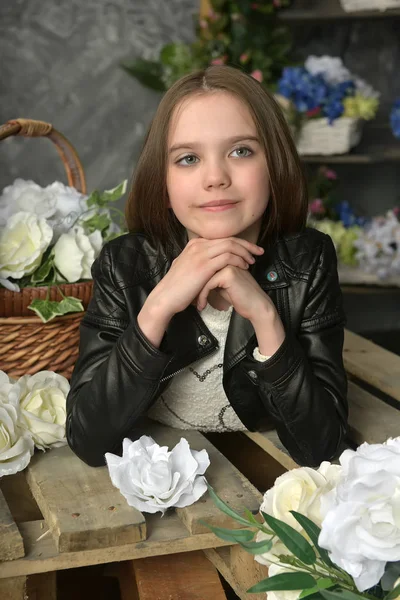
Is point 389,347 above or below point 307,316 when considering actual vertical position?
below

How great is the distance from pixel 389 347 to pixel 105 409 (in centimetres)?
239

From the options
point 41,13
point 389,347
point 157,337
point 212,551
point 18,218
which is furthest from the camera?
point 41,13

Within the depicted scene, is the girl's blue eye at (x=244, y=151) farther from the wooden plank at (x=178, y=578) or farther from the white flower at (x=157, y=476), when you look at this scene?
the wooden plank at (x=178, y=578)

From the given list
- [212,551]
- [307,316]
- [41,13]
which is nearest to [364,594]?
[212,551]

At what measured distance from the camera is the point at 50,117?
4051mm

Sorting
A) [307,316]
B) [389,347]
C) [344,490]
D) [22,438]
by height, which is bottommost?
[389,347]

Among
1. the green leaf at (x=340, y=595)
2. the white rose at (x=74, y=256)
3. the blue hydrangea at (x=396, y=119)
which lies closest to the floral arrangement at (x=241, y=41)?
the blue hydrangea at (x=396, y=119)

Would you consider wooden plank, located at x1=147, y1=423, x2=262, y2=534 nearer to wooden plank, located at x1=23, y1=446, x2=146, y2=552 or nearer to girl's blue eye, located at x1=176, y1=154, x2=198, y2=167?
wooden plank, located at x1=23, y1=446, x2=146, y2=552

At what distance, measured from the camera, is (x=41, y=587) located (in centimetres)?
135

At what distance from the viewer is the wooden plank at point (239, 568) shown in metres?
1.19

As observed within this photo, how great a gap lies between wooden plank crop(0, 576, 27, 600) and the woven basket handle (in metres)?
0.98

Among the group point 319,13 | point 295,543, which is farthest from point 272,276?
point 319,13

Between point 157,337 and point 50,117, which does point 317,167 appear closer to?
point 50,117

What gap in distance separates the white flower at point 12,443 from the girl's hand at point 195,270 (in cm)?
33
